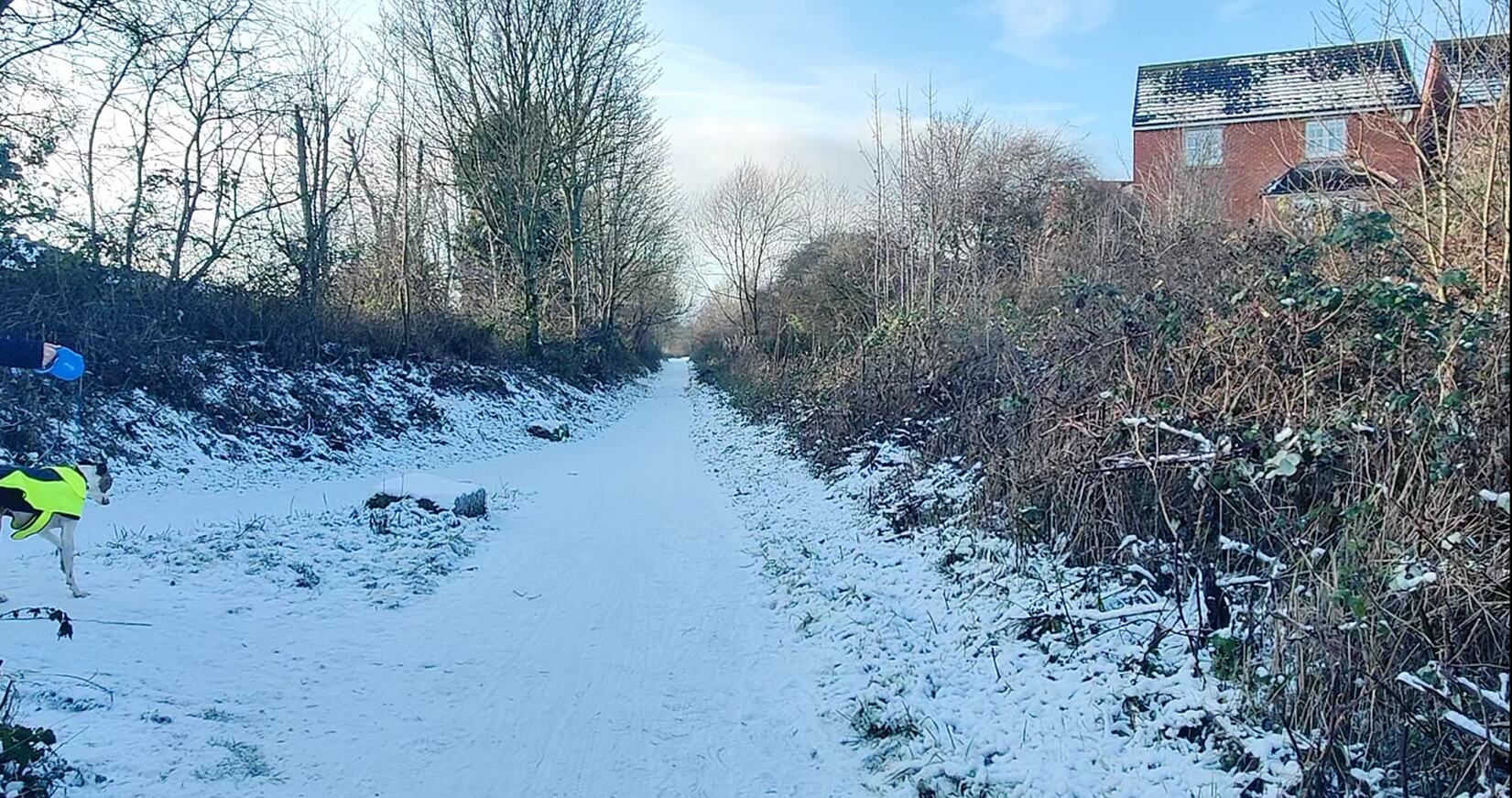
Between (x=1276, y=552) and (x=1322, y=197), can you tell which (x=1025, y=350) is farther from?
(x=1276, y=552)

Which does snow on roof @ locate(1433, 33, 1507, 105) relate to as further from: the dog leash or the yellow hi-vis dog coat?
the dog leash

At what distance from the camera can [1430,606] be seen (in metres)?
3.62

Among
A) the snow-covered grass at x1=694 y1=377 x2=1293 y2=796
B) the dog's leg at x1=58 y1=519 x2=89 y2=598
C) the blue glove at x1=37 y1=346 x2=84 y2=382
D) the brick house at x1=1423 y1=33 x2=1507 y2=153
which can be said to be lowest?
the snow-covered grass at x1=694 y1=377 x2=1293 y2=796

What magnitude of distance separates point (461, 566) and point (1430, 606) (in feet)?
22.0

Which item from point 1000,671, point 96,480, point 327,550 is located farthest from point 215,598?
point 1000,671

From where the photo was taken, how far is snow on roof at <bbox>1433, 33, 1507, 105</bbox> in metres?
4.62

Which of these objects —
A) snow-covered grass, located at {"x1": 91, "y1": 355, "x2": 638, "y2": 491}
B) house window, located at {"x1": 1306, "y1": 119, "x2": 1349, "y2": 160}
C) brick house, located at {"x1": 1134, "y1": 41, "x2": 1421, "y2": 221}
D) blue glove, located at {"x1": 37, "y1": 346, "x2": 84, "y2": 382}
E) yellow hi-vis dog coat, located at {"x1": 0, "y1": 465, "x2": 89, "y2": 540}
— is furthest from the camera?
snow-covered grass, located at {"x1": 91, "y1": 355, "x2": 638, "y2": 491}

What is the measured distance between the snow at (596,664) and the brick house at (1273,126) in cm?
364

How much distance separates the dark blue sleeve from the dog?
968mm

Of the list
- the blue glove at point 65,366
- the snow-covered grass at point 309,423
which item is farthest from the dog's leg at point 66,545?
the snow-covered grass at point 309,423

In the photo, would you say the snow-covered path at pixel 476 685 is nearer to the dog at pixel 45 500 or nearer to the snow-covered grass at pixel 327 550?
the snow-covered grass at pixel 327 550

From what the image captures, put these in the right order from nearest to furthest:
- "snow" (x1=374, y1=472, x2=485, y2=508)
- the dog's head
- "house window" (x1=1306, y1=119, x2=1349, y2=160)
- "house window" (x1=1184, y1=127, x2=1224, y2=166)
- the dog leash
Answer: the dog's head, "house window" (x1=1306, y1=119, x2=1349, y2=160), "snow" (x1=374, y1=472, x2=485, y2=508), the dog leash, "house window" (x1=1184, y1=127, x2=1224, y2=166)

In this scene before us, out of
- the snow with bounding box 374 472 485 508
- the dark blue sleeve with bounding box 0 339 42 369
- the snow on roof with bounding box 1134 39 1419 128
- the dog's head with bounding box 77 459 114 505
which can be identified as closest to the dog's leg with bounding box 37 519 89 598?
the dog's head with bounding box 77 459 114 505

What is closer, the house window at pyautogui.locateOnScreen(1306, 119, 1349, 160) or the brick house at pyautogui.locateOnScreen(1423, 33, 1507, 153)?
the brick house at pyautogui.locateOnScreen(1423, 33, 1507, 153)
